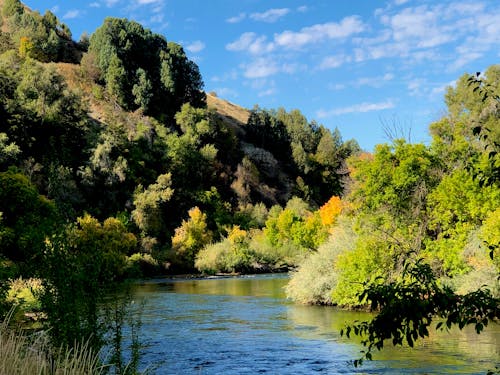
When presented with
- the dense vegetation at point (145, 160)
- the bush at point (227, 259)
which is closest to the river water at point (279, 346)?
the dense vegetation at point (145, 160)

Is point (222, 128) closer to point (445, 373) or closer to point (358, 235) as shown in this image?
point (358, 235)

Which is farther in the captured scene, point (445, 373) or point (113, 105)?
point (113, 105)

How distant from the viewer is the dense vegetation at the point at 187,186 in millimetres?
14961

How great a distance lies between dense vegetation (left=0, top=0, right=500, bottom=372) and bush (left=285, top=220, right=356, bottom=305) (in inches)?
3.1

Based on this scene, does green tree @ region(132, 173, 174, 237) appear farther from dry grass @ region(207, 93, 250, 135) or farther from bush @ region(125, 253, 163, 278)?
dry grass @ region(207, 93, 250, 135)

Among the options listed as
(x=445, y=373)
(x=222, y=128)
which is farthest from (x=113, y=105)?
(x=445, y=373)

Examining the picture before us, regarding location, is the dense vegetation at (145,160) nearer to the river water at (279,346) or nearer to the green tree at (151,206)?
the green tree at (151,206)

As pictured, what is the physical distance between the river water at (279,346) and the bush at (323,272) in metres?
0.76

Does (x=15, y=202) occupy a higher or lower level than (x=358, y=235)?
higher

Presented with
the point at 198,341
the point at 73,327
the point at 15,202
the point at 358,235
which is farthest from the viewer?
the point at 15,202

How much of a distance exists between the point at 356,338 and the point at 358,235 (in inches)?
333

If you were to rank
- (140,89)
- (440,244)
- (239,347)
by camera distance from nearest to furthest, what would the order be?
(239,347) → (440,244) → (140,89)

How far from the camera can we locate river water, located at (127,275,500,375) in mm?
15547

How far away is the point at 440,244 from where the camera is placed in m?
24.7
